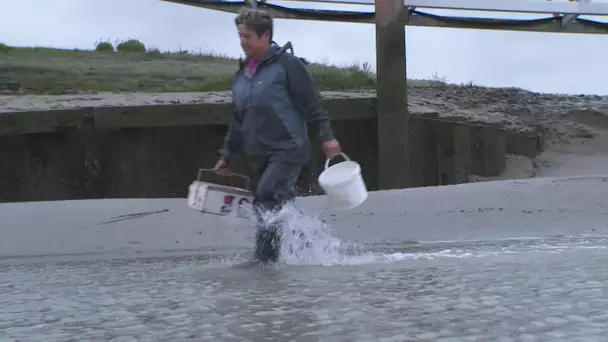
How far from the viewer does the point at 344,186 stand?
468 cm

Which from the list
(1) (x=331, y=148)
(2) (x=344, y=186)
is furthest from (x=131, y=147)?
(2) (x=344, y=186)

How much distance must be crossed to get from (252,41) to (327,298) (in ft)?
6.51

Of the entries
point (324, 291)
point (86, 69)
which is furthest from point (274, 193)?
point (86, 69)

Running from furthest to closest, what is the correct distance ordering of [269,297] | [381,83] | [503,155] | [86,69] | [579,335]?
[86,69] < [503,155] < [381,83] < [269,297] < [579,335]

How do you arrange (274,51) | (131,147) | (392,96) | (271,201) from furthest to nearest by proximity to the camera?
(131,147) < (392,96) < (274,51) < (271,201)

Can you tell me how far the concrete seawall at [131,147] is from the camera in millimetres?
9500

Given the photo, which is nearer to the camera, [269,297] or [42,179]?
[269,297]

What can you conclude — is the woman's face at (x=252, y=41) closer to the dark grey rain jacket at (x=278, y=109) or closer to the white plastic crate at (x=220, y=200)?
the dark grey rain jacket at (x=278, y=109)

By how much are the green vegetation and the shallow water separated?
788 centimetres

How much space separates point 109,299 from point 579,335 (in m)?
2.08

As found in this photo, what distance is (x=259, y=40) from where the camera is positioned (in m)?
4.86

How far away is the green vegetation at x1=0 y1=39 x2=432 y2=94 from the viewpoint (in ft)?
41.9

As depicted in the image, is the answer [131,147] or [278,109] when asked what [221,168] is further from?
[131,147]

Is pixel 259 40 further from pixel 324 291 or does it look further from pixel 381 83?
pixel 381 83
